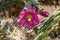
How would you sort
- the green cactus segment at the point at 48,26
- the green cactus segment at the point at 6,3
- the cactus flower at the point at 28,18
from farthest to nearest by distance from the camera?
the green cactus segment at the point at 6,3, the cactus flower at the point at 28,18, the green cactus segment at the point at 48,26

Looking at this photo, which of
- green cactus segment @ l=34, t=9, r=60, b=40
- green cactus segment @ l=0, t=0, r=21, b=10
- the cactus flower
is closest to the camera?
green cactus segment @ l=34, t=9, r=60, b=40

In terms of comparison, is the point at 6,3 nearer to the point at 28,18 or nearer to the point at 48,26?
the point at 28,18

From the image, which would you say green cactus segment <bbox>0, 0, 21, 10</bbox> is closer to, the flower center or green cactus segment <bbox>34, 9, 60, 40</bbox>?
the flower center

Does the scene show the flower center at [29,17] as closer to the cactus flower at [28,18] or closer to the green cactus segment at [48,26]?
the cactus flower at [28,18]

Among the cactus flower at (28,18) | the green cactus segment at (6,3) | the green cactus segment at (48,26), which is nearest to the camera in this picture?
the green cactus segment at (48,26)

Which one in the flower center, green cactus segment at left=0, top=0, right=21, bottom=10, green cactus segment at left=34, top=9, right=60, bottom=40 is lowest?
green cactus segment at left=34, top=9, right=60, bottom=40

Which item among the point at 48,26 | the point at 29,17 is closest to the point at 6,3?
the point at 29,17

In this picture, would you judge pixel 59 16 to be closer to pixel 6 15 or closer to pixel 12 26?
pixel 12 26

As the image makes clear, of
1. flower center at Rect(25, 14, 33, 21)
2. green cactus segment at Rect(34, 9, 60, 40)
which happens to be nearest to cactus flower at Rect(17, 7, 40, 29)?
flower center at Rect(25, 14, 33, 21)

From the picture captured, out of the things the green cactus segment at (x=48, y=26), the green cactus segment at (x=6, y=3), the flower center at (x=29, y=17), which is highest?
the green cactus segment at (x=6, y=3)

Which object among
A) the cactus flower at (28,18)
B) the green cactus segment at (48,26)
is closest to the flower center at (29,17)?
the cactus flower at (28,18)

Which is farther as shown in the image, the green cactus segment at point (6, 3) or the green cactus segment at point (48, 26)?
the green cactus segment at point (6, 3)
